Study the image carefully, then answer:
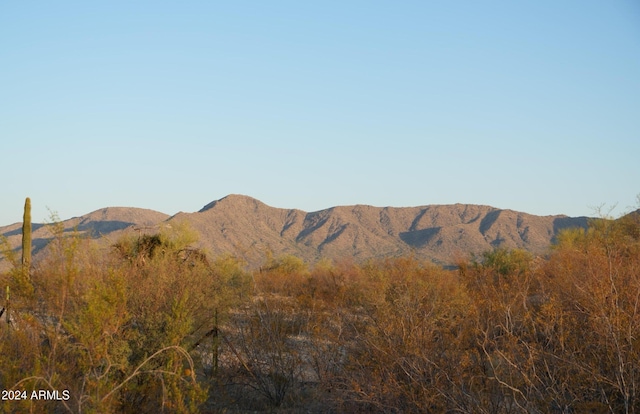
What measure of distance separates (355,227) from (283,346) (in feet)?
261

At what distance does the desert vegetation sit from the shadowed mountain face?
60611 millimetres

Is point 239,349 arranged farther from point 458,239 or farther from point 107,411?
point 458,239

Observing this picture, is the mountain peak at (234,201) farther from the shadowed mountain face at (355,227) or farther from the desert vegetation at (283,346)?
the desert vegetation at (283,346)

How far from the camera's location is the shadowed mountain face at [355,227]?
260 ft

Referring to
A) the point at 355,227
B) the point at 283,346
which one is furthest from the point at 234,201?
the point at 283,346

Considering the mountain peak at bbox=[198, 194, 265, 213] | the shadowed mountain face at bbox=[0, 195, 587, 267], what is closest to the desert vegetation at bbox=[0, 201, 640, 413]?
the shadowed mountain face at bbox=[0, 195, 587, 267]

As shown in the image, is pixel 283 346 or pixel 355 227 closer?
pixel 283 346

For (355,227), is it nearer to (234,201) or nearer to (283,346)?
(234,201)

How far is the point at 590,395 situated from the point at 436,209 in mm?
91570

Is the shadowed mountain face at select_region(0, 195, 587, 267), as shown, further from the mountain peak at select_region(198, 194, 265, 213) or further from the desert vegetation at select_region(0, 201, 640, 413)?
the desert vegetation at select_region(0, 201, 640, 413)

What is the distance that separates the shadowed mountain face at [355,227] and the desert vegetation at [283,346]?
6061 cm

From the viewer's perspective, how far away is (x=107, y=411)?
7199mm

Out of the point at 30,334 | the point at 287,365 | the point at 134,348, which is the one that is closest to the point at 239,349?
the point at 287,365

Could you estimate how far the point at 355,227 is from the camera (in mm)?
90812
